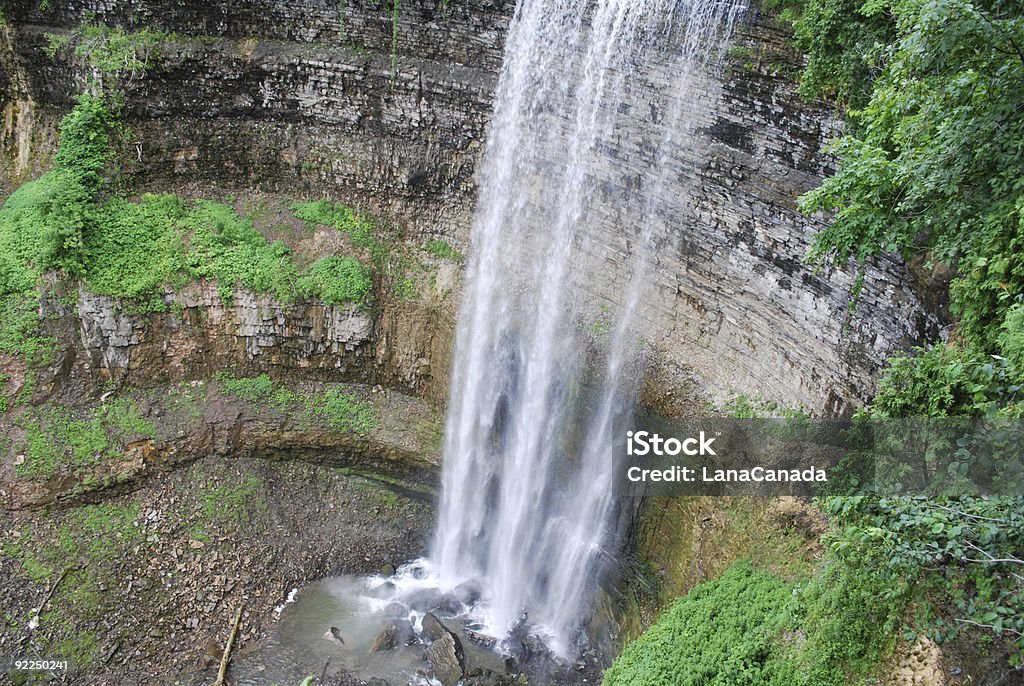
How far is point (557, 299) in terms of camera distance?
12.5 m

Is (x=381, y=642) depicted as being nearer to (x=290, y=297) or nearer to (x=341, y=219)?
(x=290, y=297)

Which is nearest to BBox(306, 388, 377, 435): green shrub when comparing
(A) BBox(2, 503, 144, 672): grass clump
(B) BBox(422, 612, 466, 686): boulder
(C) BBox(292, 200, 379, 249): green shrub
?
(C) BBox(292, 200, 379, 249): green shrub

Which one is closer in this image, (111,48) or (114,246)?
(114,246)

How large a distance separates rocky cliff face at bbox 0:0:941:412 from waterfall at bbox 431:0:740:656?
0.26 m

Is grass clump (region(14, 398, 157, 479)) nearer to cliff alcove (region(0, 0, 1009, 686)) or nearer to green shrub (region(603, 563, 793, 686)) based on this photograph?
cliff alcove (region(0, 0, 1009, 686))

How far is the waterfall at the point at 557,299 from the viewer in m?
10.9

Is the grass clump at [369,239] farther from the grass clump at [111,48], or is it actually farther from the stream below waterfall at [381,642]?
the stream below waterfall at [381,642]

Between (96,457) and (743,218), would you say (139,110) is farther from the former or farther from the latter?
(743,218)

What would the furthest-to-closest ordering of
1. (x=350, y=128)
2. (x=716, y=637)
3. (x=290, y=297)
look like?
(x=350, y=128)
(x=290, y=297)
(x=716, y=637)

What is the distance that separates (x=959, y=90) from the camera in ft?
18.9

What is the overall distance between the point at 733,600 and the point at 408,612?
5.91m

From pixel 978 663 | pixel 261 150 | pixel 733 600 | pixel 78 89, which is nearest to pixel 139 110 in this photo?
pixel 78 89

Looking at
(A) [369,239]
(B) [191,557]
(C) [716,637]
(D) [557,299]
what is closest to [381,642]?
(B) [191,557]

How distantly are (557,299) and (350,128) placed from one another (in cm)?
546
